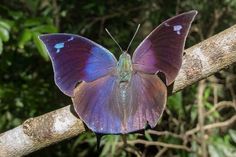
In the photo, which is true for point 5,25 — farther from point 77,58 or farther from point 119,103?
point 119,103

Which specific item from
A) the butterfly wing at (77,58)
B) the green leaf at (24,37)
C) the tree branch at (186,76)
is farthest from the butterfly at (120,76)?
the green leaf at (24,37)

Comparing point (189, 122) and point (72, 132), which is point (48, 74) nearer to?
point (189, 122)

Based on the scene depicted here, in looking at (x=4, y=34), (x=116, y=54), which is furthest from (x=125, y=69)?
(x=116, y=54)

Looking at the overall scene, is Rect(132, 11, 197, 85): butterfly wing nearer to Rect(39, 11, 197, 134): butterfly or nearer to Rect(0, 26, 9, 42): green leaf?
Rect(39, 11, 197, 134): butterfly

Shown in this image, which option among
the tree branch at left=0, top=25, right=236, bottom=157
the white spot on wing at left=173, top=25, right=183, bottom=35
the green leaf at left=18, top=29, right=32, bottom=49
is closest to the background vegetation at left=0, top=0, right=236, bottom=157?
the green leaf at left=18, top=29, right=32, bottom=49

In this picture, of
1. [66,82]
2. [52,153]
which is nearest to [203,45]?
[66,82]
